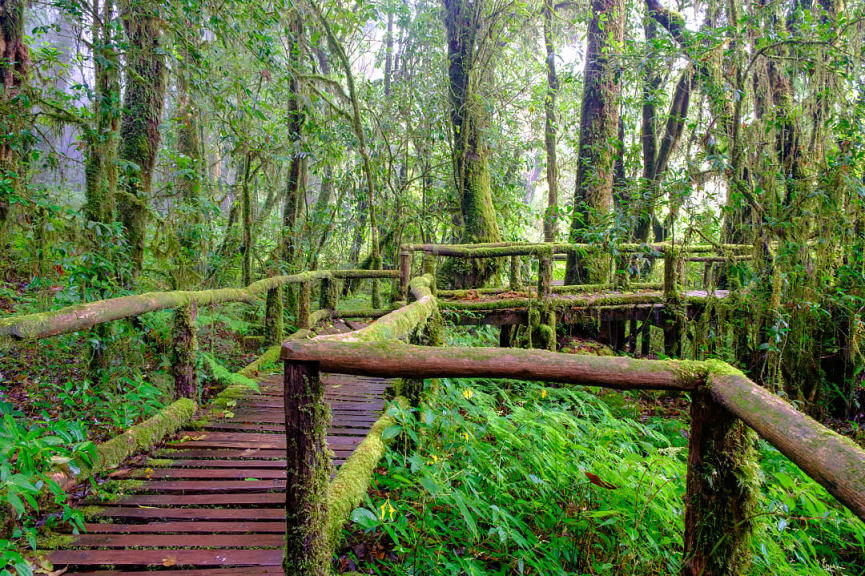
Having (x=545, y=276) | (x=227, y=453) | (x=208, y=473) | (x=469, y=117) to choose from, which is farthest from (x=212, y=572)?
(x=469, y=117)

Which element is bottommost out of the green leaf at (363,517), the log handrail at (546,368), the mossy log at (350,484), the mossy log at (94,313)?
the mossy log at (350,484)

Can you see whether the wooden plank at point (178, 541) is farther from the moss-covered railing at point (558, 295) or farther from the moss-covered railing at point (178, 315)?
the moss-covered railing at point (558, 295)

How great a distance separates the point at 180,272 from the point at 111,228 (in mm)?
2006

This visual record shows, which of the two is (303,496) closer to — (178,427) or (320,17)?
(178,427)

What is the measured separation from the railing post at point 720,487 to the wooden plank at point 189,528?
6.90 feet

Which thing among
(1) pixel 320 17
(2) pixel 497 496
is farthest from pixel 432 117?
(2) pixel 497 496

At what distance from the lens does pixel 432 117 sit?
11.6 m

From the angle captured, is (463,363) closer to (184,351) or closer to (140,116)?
(184,351)

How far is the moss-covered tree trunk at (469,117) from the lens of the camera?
10898mm

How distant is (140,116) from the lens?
6.54 meters

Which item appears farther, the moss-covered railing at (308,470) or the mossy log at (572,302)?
the mossy log at (572,302)

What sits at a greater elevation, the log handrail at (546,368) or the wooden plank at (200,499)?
the log handrail at (546,368)

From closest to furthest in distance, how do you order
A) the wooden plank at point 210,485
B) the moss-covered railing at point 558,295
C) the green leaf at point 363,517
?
the green leaf at point 363,517
the wooden plank at point 210,485
the moss-covered railing at point 558,295

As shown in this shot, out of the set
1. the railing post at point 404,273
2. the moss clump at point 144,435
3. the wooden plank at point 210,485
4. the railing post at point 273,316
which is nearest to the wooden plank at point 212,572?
the wooden plank at point 210,485
